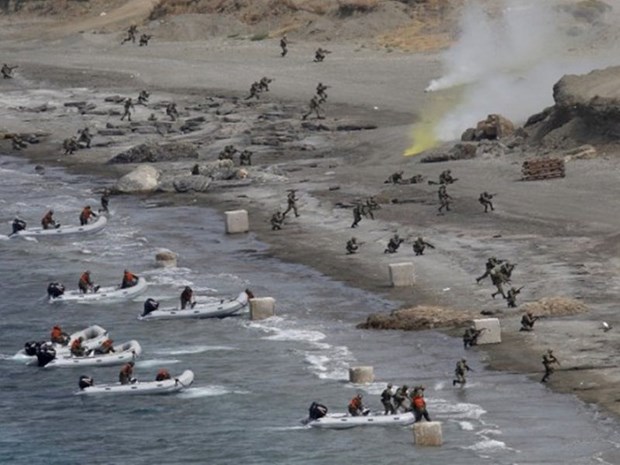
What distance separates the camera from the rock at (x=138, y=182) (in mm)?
106312

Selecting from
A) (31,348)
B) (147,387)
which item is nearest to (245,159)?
(31,348)

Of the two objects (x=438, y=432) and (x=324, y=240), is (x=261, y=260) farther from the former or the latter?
(x=438, y=432)

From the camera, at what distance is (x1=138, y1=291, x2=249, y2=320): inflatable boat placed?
76312 mm

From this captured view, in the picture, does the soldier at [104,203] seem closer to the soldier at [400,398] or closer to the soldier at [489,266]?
the soldier at [489,266]

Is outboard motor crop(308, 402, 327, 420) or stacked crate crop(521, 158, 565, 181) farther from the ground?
stacked crate crop(521, 158, 565, 181)

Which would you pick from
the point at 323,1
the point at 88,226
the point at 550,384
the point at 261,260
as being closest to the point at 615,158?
the point at 261,260

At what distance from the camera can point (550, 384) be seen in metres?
61.7

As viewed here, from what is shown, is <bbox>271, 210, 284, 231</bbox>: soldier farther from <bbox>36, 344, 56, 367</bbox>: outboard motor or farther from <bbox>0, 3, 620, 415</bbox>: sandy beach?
<bbox>36, 344, 56, 367</bbox>: outboard motor

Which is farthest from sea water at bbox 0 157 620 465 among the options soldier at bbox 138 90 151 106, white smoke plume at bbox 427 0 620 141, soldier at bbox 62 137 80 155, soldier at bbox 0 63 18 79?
soldier at bbox 0 63 18 79

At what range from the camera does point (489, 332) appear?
66.7 metres

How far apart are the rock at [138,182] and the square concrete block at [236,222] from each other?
572 inches

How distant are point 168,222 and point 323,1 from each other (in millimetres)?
55528

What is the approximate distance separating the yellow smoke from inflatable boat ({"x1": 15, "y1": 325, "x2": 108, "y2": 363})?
32979mm


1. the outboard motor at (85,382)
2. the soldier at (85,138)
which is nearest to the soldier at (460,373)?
the outboard motor at (85,382)
